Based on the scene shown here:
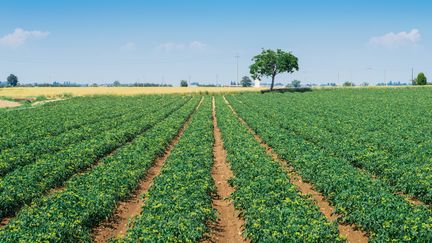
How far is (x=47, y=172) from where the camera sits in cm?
1636

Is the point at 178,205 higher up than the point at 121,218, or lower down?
higher up

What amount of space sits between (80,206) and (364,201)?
29.5 feet

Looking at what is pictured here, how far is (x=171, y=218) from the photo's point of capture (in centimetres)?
1094

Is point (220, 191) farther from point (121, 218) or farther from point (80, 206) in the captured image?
point (80, 206)

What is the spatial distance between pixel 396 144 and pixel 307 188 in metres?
8.22

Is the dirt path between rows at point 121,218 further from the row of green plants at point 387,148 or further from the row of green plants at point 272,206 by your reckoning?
the row of green plants at point 387,148

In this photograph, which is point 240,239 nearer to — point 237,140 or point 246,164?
point 246,164

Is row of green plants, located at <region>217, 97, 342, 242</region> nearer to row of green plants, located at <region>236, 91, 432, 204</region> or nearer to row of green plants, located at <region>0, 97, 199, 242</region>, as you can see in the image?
row of green plants, located at <region>236, 91, 432, 204</region>

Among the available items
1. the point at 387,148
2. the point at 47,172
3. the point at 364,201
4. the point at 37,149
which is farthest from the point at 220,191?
the point at 37,149

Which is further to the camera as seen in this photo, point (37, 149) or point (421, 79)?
point (421, 79)

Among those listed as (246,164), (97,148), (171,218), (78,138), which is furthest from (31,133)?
(171,218)

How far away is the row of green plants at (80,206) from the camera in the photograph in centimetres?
1019

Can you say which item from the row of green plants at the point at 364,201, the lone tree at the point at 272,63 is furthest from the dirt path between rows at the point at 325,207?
the lone tree at the point at 272,63

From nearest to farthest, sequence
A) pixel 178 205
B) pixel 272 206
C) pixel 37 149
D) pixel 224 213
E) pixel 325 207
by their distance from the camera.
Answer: pixel 178 205 → pixel 272 206 → pixel 224 213 → pixel 325 207 → pixel 37 149
